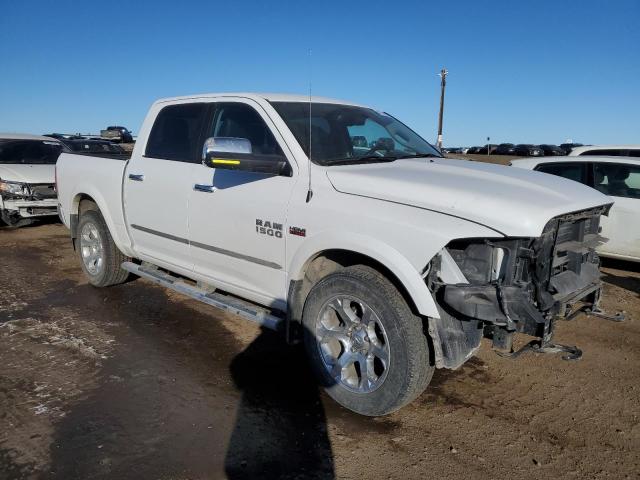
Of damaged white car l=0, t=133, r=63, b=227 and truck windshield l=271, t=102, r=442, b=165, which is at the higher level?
truck windshield l=271, t=102, r=442, b=165

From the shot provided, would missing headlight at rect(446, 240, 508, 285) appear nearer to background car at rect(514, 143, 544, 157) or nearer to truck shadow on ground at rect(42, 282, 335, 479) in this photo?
truck shadow on ground at rect(42, 282, 335, 479)

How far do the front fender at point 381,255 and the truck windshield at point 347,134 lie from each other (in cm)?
61

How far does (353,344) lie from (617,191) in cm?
524

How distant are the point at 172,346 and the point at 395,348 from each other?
2237 mm

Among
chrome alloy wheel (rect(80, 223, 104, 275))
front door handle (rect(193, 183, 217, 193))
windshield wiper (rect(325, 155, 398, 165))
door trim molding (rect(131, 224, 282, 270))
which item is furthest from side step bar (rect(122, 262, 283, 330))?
windshield wiper (rect(325, 155, 398, 165))

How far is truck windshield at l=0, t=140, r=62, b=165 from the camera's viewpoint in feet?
34.7

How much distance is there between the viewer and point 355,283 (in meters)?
3.21

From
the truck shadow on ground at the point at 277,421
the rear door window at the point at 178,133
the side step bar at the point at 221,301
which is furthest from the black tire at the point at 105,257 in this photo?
the truck shadow on ground at the point at 277,421

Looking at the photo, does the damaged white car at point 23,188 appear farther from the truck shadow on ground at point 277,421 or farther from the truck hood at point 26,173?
the truck shadow on ground at point 277,421

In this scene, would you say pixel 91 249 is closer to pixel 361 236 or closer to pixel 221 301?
pixel 221 301

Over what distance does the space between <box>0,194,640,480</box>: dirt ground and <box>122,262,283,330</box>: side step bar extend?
1.43ft

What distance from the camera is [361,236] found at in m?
3.14

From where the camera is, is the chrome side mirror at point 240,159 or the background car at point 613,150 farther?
the background car at point 613,150

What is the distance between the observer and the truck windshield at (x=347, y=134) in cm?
379
